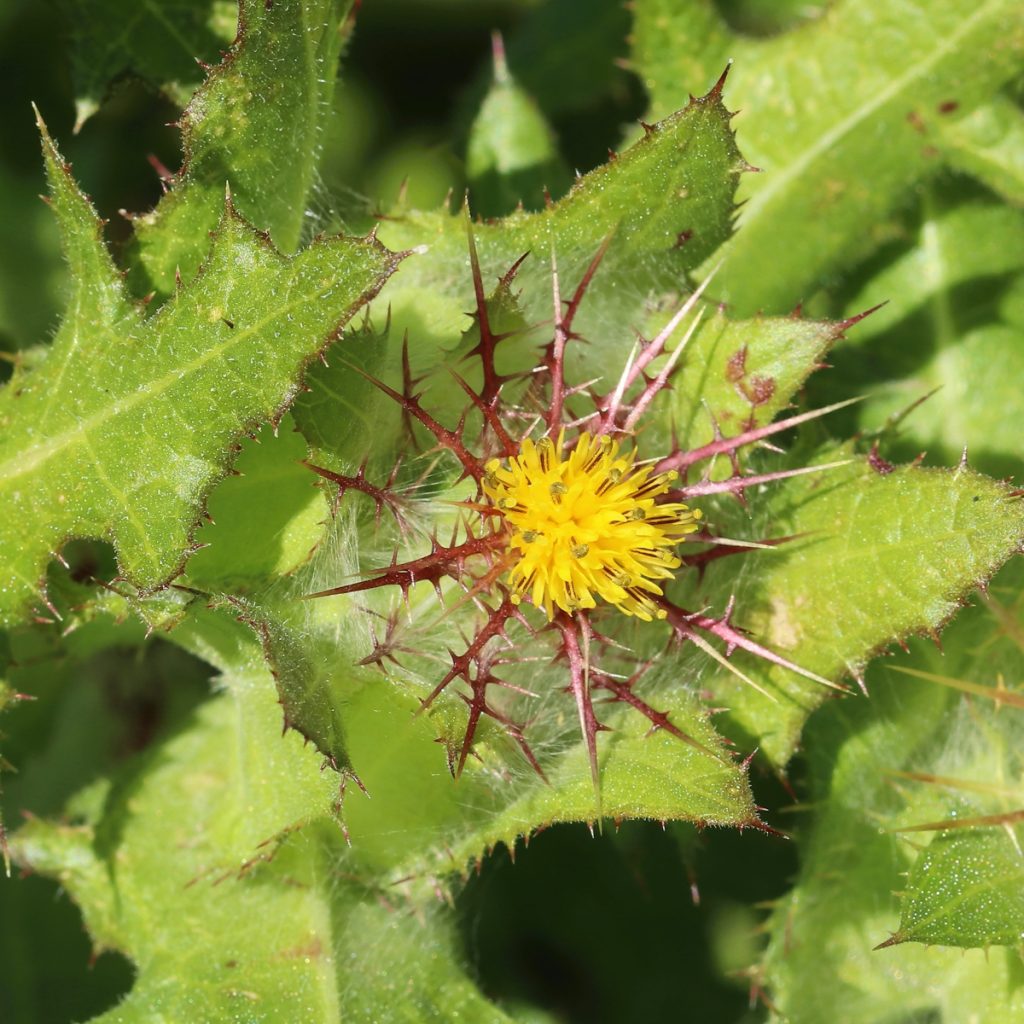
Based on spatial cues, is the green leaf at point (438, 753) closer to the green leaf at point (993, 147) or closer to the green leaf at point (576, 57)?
the green leaf at point (993, 147)

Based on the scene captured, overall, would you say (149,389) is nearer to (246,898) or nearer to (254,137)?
(254,137)

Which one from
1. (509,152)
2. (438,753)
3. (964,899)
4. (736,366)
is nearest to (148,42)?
(509,152)

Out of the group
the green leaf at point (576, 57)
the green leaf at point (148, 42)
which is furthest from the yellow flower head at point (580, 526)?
the green leaf at point (576, 57)

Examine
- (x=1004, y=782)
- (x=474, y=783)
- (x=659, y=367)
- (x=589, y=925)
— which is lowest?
(x=589, y=925)

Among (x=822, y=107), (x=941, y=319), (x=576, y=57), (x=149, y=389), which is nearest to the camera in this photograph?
(x=149, y=389)

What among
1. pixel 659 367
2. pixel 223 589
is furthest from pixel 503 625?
pixel 659 367

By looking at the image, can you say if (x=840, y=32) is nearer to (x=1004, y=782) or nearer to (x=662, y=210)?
(x=662, y=210)
